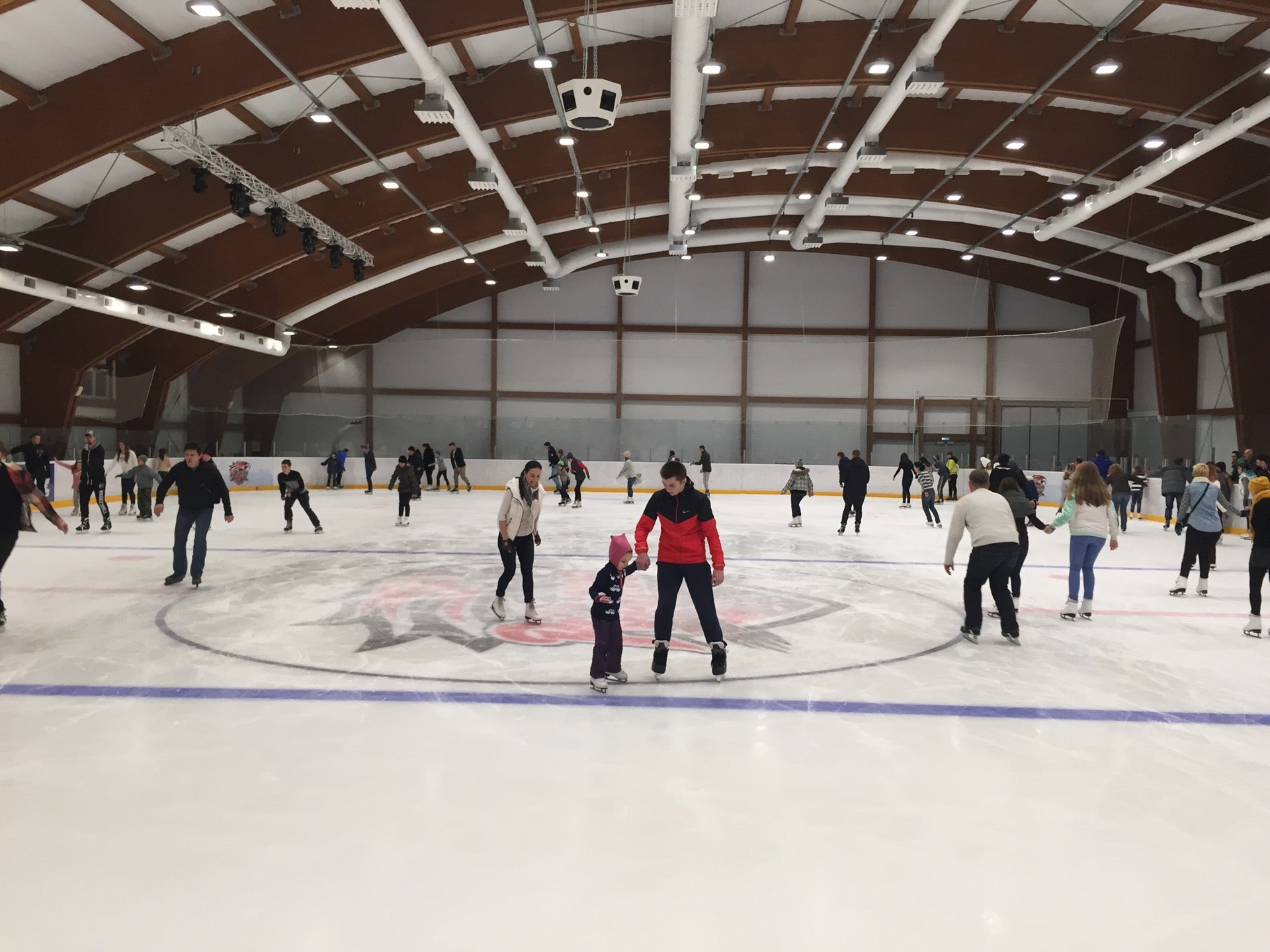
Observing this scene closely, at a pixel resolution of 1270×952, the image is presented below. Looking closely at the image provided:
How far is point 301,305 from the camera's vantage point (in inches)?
920

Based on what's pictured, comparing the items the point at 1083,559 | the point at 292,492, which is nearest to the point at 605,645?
the point at 1083,559

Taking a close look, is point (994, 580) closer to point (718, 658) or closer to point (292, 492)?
point (718, 658)

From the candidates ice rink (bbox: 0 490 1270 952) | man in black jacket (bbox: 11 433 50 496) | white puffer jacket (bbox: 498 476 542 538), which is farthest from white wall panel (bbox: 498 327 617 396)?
white puffer jacket (bbox: 498 476 542 538)

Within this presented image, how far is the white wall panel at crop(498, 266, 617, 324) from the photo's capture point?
28.6 meters

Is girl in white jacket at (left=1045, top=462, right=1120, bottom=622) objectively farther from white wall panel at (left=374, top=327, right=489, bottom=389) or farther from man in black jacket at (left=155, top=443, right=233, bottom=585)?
white wall panel at (left=374, top=327, right=489, bottom=389)

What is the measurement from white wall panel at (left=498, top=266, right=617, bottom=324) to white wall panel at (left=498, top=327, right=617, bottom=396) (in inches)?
38.4

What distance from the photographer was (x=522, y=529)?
6.28 metres

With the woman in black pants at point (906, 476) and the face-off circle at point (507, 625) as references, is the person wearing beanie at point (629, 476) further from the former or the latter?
the face-off circle at point (507, 625)

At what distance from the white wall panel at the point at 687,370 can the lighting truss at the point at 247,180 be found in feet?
33.1

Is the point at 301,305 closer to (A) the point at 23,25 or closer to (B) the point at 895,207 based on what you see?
(A) the point at 23,25

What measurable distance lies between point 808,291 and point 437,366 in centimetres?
1244

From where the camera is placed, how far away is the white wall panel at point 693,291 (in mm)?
28406

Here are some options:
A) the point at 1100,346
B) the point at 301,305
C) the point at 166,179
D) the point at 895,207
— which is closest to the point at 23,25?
the point at 166,179

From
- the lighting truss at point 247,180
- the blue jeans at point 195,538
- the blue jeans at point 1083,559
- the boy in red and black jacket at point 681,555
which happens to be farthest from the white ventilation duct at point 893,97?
the lighting truss at point 247,180
